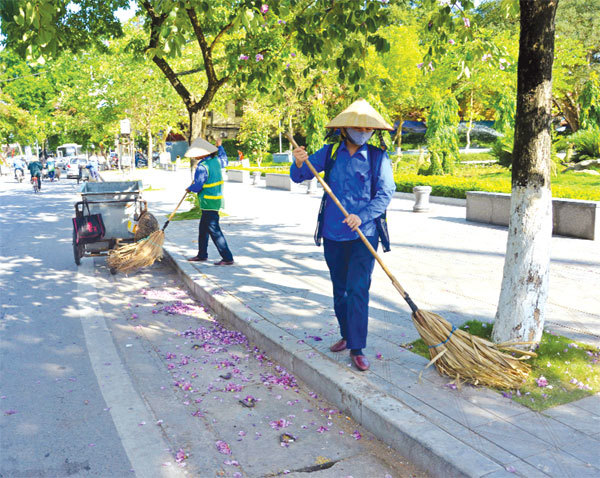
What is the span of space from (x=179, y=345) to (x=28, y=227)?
1028 centimetres

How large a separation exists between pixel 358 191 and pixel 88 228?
18.6ft

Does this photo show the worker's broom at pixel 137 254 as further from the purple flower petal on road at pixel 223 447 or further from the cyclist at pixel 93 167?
the cyclist at pixel 93 167

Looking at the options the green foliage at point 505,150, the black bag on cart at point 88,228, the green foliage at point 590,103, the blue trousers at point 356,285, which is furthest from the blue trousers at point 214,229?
the green foliage at point 590,103

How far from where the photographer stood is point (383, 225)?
4.62 meters

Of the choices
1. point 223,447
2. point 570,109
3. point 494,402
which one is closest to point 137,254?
point 223,447

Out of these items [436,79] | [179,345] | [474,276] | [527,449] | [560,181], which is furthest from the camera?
[436,79]

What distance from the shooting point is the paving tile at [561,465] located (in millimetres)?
3008

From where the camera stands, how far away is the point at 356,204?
181 inches

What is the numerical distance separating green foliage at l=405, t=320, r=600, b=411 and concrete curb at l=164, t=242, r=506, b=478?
83 cm

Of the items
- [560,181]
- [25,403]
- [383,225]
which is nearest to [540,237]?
[383,225]

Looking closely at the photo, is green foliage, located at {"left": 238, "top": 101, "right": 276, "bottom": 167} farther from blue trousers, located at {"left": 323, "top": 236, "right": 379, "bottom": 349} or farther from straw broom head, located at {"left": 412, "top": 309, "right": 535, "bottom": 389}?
straw broom head, located at {"left": 412, "top": 309, "right": 535, "bottom": 389}

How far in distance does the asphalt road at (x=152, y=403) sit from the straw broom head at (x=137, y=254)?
122 centimetres

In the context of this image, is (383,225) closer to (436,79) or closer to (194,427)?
(194,427)

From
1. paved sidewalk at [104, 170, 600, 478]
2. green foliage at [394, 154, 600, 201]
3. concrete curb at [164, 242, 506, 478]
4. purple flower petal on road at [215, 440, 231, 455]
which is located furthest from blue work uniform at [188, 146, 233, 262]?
green foliage at [394, 154, 600, 201]
